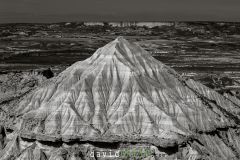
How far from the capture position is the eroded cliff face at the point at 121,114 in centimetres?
3247

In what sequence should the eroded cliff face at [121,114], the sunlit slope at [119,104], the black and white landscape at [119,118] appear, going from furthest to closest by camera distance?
the sunlit slope at [119,104] < the eroded cliff face at [121,114] < the black and white landscape at [119,118]

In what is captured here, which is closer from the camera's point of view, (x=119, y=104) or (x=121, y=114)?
(x=121, y=114)

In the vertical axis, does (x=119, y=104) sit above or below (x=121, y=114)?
above

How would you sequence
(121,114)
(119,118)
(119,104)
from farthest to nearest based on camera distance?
1. (119,104)
2. (121,114)
3. (119,118)

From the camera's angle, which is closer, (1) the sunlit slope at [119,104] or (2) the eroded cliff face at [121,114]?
(2) the eroded cliff face at [121,114]

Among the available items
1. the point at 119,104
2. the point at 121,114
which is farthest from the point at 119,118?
the point at 119,104

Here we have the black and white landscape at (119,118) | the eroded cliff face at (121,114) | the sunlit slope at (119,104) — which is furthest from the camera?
the sunlit slope at (119,104)

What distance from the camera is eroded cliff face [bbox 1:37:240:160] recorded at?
107 ft

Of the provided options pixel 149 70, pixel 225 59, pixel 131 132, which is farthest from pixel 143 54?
pixel 225 59

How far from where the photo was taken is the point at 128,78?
117 ft

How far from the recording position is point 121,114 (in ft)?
111

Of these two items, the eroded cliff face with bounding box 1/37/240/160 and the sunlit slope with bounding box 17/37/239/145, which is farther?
the sunlit slope with bounding box 17/37/239/145

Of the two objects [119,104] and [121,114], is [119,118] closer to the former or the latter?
[121,114]

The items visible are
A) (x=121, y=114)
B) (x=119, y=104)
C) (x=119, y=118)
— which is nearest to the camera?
(x=119, y=118)
